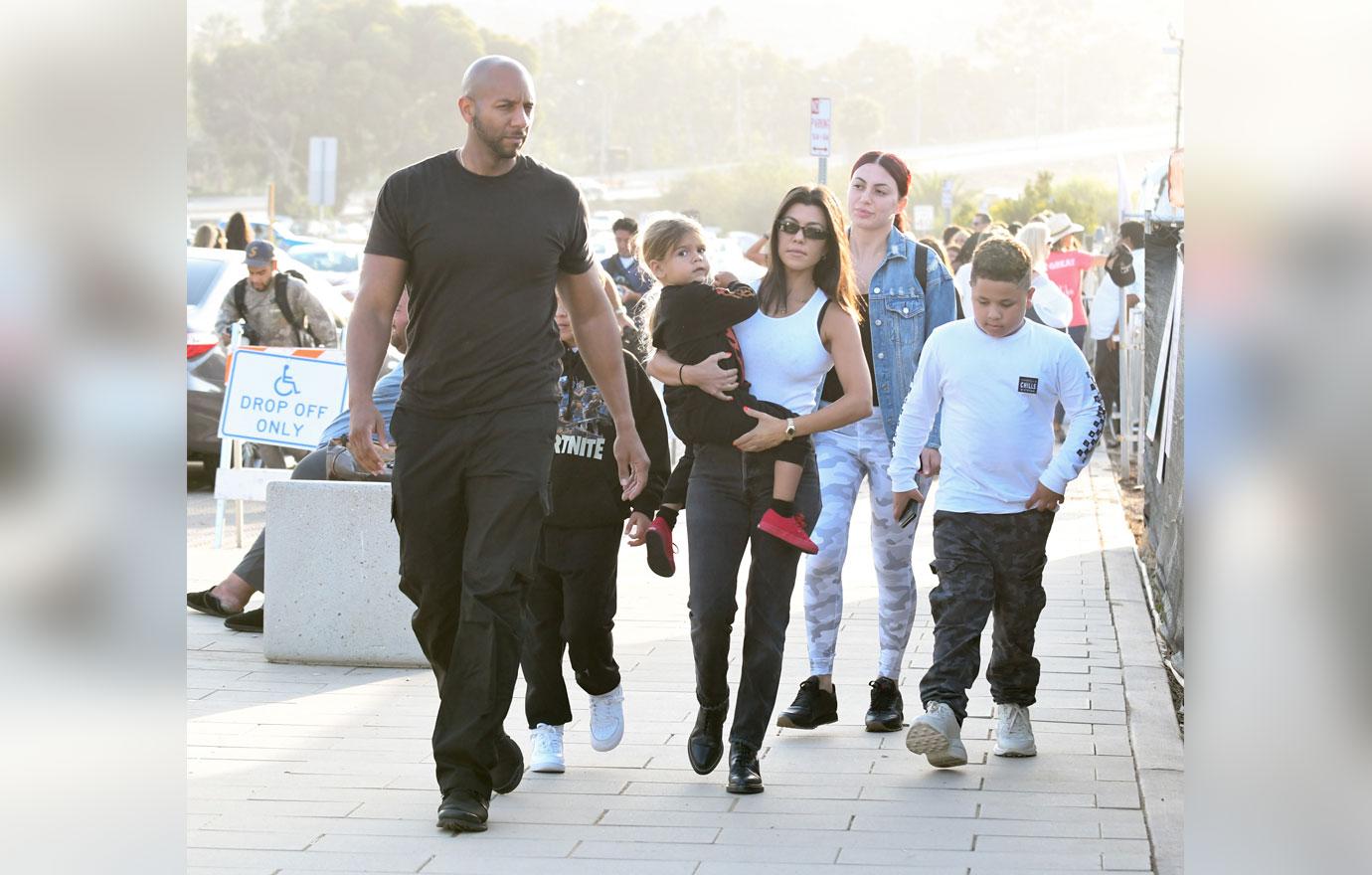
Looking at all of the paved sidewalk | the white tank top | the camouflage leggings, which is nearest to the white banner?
the paved sidewalk

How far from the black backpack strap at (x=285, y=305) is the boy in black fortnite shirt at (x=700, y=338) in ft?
22.1

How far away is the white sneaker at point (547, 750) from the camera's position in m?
5.98

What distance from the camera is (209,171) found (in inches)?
6029

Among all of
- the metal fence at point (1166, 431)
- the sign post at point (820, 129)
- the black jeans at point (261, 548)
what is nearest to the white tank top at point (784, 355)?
the metal fence at point (1166, 431)

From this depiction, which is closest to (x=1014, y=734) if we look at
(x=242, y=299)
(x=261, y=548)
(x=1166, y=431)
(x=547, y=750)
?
(x=547, y=750)

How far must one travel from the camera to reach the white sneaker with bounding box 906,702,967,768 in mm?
5711

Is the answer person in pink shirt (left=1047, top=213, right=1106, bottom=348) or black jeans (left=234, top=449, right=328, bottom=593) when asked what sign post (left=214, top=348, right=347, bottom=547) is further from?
person in pink shirt (left=1047, top=213, right=1106, bottom=348)

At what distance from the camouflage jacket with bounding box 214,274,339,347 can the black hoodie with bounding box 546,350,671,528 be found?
647cm

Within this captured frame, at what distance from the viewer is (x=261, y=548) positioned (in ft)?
28.8

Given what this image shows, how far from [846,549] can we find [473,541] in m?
1.65

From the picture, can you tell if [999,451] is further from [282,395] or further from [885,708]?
[282,395]
